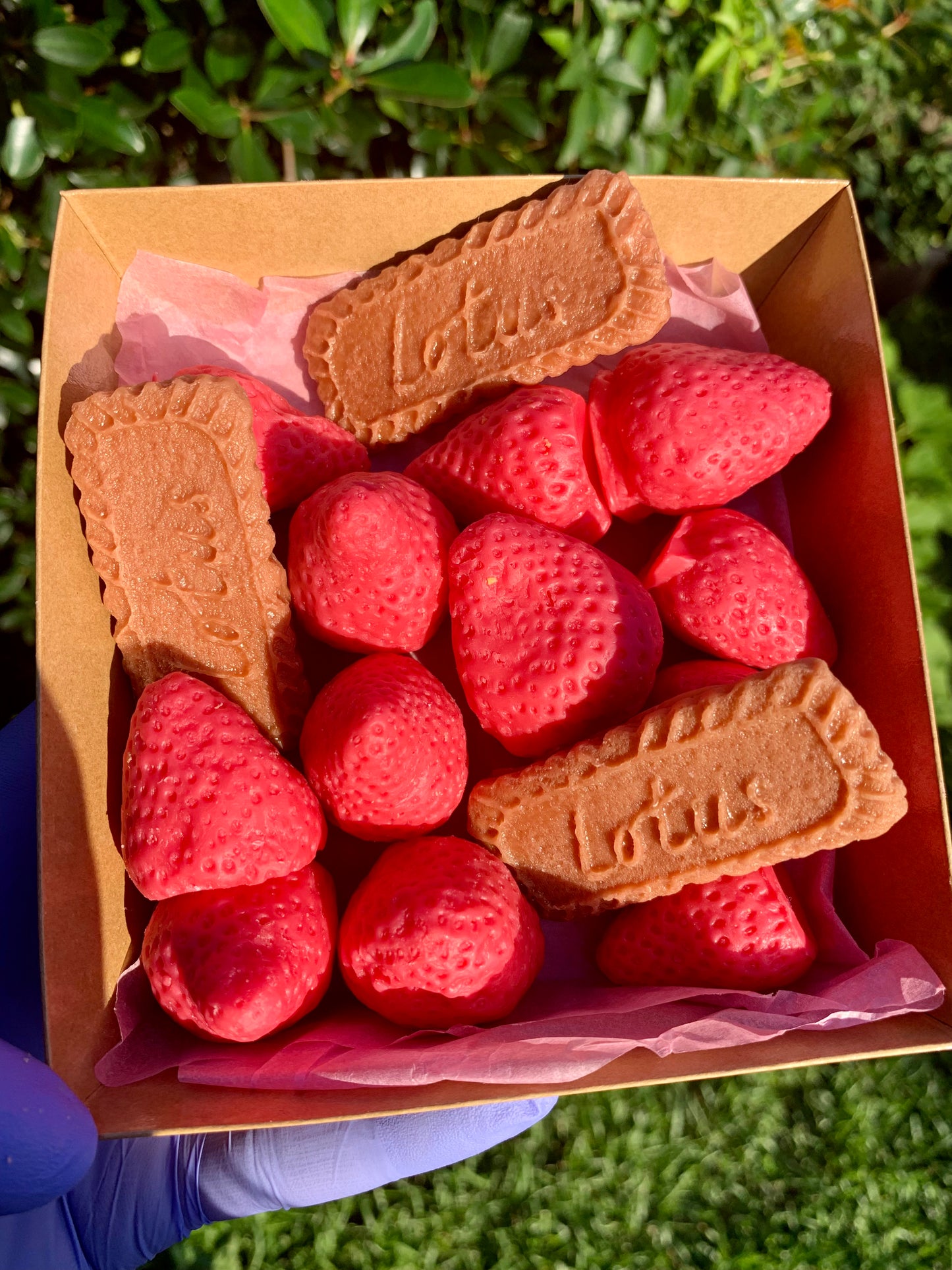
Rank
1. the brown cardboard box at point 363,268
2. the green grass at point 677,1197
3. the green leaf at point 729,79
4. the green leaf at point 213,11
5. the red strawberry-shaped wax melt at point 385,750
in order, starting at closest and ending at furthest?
the brown cardboard box at point 363,268 < the red strawberry-shaped wax melt at point 385,750 < the green leaf at point 213,11 < the green leaf at point 729,79 < the green grass at point 677,1197

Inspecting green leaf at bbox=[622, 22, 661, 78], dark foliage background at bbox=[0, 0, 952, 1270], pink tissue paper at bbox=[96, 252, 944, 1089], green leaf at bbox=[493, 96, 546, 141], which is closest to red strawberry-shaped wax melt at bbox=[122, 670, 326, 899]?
pink tissue paper at bbox=[96, 252, 944, 1089]

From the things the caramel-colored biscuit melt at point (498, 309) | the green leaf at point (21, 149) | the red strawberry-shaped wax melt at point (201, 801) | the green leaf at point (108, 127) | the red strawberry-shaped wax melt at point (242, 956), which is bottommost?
the red strawberry-shaped wax melt at point (242, 956)

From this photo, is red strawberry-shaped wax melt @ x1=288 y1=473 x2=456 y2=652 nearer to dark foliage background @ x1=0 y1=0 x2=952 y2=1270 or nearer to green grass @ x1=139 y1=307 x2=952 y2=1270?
dark foliage background @ x1=0 y1=0 x2=952 y2=1270

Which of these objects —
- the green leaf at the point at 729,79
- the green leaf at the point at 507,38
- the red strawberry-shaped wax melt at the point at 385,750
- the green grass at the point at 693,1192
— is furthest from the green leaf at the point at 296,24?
the green grass at the point at 693,1192

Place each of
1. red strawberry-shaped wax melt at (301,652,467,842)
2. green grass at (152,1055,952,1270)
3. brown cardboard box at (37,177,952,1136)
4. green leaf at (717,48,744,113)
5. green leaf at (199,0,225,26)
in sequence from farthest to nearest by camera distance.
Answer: green grass at (152,1055,952,1270), green leaf at (717,48,744,113), green leaf at (199,0,225,26), red strawberry-shaped wax melt at (301,652,467,842), brown cardboard box at (37,177,952,1136)

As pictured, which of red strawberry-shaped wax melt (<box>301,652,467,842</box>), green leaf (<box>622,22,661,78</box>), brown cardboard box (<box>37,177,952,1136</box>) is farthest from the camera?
green leaf (<box>622,22,661,78</box>)

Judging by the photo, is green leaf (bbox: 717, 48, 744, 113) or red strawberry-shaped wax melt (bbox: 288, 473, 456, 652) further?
green leaf (bbox: 717, 48, 744, 113)

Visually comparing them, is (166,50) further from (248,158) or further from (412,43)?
(412,43)

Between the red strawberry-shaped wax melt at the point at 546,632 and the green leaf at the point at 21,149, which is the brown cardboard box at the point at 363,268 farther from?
the red strawberry-shaped wax melt at the point at 546,632

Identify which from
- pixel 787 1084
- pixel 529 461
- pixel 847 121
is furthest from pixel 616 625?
pixel 847 121
